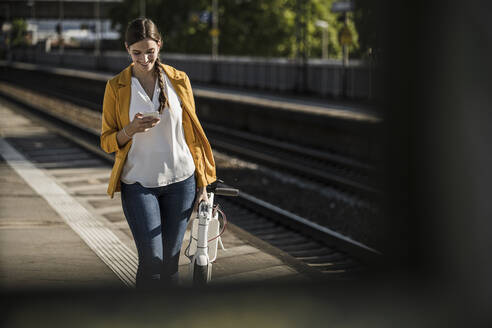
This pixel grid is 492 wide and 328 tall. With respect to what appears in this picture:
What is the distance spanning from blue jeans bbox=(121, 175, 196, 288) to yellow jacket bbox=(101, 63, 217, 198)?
3.6 inches

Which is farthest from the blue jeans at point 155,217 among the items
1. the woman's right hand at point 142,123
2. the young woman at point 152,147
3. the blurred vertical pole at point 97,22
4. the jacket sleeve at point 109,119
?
the blurred vertical pole at point 97,22

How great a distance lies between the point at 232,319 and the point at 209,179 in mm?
1802

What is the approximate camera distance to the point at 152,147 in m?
3.28

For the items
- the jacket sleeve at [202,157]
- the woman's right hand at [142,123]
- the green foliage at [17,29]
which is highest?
the green foliage at [17,29]

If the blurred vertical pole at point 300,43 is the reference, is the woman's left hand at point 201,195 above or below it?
below

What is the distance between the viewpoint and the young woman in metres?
3.24

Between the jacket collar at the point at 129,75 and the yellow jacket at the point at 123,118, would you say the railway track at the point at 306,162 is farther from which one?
the jacket collar at the point at 129,75

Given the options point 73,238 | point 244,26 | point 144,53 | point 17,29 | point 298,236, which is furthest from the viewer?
point 244,26

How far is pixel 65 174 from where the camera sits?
12.2 metres

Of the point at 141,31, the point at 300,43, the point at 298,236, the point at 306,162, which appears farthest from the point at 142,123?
the point at 300,43

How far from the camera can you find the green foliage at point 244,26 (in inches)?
2144

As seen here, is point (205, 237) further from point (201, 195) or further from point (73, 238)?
point (73, 238)

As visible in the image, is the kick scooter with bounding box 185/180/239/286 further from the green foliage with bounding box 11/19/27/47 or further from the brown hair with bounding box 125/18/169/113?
the green foliage with bounding box 11/19/27/47

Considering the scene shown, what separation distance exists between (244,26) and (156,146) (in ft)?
176
